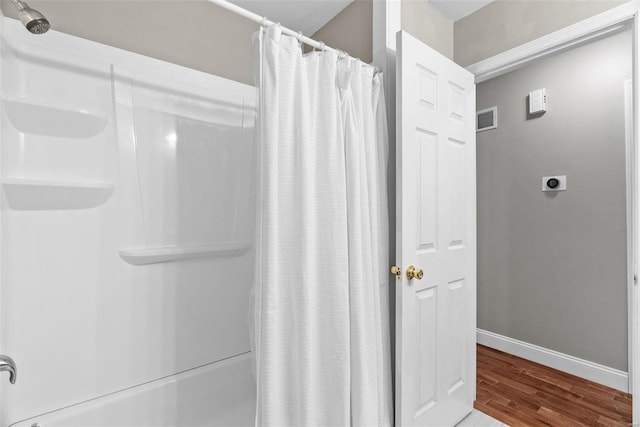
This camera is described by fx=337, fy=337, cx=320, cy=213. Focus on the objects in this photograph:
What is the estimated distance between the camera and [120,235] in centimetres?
156

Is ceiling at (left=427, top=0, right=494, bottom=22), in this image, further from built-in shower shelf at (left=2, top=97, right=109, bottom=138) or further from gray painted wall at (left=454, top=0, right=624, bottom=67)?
built-in shower shelf at (left=2, top=97, right=109, bottom=138)

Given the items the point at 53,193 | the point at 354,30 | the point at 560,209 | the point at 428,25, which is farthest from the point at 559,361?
the point at 53,193

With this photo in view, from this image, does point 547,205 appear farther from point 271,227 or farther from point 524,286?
point 271,227

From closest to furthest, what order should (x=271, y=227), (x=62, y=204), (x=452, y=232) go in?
1. (x=271, y=227)
2. (x=62, y=204)
3. (x=452, y=232)

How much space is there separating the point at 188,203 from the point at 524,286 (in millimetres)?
2711

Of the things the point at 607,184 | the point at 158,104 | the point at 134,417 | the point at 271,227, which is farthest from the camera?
the point at 607,184

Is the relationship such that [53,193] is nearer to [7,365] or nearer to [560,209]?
[7,365]

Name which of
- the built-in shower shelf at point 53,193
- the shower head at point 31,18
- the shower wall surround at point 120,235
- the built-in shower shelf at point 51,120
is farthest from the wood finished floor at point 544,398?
the shower head at point 31,18

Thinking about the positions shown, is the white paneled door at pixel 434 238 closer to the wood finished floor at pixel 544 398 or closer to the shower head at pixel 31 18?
the wood finished floor at pixel 544 398

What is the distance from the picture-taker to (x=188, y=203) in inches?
69.5

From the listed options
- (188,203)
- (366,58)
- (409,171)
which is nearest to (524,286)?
(409,171)

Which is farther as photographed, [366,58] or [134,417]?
[366,58]

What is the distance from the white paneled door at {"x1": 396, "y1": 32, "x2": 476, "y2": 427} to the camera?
4.92ft

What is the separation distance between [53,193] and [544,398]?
2.96 metres
